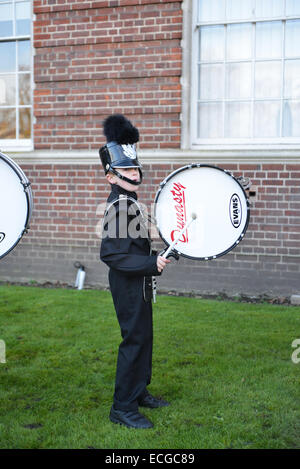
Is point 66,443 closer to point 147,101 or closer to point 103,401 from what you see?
point 103,401

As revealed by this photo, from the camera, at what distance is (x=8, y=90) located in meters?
7.95

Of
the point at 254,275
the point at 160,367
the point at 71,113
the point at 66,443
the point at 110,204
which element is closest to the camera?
the point at 66,443

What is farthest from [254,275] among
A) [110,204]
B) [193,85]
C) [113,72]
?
[110,204]

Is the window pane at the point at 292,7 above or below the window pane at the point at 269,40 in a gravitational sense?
above

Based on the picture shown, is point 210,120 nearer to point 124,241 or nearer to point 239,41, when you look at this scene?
point 239,41

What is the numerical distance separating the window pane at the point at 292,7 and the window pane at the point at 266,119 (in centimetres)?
116

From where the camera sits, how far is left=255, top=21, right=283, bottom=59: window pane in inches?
265

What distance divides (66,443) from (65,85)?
18.0 feet

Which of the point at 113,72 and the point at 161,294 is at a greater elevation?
the point at 113,72

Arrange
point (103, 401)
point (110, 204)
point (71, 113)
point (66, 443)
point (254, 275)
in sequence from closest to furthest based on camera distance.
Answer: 1. point (66, 443)
2. point (110, 204)
3. point (103, 401)
4. point (254, 275)
5. point (71, 113)

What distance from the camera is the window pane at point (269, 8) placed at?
6684 millimetres

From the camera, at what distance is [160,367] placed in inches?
174

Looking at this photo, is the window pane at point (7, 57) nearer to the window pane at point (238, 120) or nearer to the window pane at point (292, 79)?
the window pane at point (238, 120)

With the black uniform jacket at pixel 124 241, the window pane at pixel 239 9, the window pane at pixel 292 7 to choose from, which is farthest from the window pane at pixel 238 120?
the black uniform jacket at pixel 124 241
